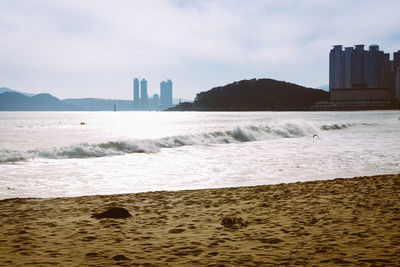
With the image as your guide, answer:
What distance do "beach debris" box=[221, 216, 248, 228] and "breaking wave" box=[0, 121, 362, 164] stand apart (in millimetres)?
12955

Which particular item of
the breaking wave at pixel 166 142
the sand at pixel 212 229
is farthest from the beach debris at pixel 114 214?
the breaking wave at pixel 166 142

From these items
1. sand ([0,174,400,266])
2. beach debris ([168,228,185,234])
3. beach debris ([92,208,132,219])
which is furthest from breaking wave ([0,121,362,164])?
beach debris ([168,228,185,234])

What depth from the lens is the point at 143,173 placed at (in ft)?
44.5

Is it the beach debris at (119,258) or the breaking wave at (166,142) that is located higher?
→ the breaking wave at (166,142)

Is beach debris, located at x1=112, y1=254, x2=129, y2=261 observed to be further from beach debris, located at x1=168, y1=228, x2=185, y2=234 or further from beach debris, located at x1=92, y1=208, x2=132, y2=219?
beach debris, located at x1=92, y1=208, x2=132, y2=219

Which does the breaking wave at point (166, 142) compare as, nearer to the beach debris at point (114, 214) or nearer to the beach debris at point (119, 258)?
the beach debris at point (114, 214)

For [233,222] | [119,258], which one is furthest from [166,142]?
[119,258]

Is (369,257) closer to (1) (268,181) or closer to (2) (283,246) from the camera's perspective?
(2) (283,246)

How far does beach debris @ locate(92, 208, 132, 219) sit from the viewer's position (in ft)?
22.6

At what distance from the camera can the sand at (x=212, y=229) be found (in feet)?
15.2

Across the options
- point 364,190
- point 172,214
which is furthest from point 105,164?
point 364,190

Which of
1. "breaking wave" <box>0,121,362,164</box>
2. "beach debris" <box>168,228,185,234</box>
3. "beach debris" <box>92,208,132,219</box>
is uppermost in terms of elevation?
"breaking wave" <box>0,121,362,164</box>

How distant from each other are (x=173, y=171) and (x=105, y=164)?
395cm

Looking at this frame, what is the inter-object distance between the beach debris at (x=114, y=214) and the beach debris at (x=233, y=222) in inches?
73.0
